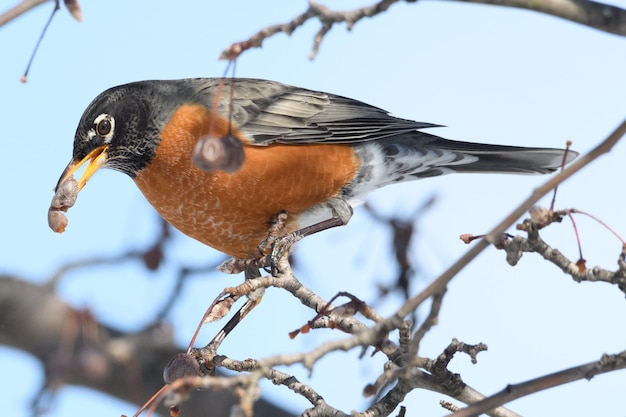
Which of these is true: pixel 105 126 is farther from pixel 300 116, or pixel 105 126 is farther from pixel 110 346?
pixel 110 346

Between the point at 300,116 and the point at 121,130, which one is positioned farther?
the point at 300,116

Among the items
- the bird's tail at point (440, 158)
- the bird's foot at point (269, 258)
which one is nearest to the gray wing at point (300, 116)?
the bird's tail at point (440, 158)

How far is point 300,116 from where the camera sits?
409 cm

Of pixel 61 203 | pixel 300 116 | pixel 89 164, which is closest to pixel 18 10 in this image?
pixel 61 203

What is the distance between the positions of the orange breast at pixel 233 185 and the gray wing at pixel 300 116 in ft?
0.27

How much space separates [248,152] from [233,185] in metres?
0.19

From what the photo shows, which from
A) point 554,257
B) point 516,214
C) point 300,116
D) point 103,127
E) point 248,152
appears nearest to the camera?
point 516,214

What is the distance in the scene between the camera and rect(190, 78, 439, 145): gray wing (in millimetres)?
3893

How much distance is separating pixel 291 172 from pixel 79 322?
1.15 m

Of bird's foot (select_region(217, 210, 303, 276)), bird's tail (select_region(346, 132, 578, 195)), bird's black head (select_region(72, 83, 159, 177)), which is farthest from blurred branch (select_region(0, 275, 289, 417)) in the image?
bird's tail (select_region(346, 132, 578, 195))

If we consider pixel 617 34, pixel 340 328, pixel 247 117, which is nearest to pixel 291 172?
pixel 247 117

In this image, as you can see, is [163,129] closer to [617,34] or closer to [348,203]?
[348,203]

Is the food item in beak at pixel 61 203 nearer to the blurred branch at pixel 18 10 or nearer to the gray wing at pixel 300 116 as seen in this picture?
the gray wing at pixel 300 116

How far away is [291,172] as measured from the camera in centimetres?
375
